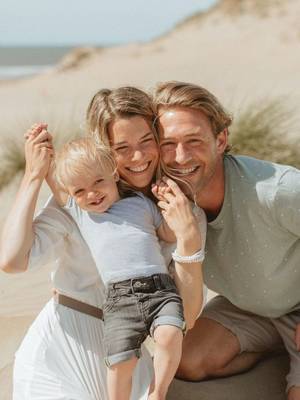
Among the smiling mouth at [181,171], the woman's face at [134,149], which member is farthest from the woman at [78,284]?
the smiling mouth at [181,171]

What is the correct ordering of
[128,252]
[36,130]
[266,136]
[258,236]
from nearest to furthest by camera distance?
[128,252] → [36,130] → [258,236] → [266,136]

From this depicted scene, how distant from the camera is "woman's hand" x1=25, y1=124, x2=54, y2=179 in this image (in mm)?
3355

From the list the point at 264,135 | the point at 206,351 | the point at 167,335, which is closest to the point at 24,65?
the point at 264,135

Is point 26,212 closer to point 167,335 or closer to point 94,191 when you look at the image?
point 94,191

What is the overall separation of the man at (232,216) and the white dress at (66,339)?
1.77ft

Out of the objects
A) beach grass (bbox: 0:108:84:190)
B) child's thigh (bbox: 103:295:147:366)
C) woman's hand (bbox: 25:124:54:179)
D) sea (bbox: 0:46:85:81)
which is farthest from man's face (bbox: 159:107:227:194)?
sea (bbox: 0:46:85:81)

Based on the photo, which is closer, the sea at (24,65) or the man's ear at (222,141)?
the man's ear at (222,141)

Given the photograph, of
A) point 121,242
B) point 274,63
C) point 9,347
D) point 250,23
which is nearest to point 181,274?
point 121,242

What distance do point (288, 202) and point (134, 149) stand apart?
0.70 meters

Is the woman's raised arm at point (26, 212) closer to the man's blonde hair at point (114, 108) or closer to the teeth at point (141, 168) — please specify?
the man's blonde hair at point (114, 108)

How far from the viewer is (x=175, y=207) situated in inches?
133

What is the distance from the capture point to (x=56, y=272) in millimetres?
3525

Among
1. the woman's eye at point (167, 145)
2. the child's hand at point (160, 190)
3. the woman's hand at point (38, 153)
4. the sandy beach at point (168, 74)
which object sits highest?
the woman's hand at point (38, 153)

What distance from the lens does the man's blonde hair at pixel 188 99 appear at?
3.57 meters
